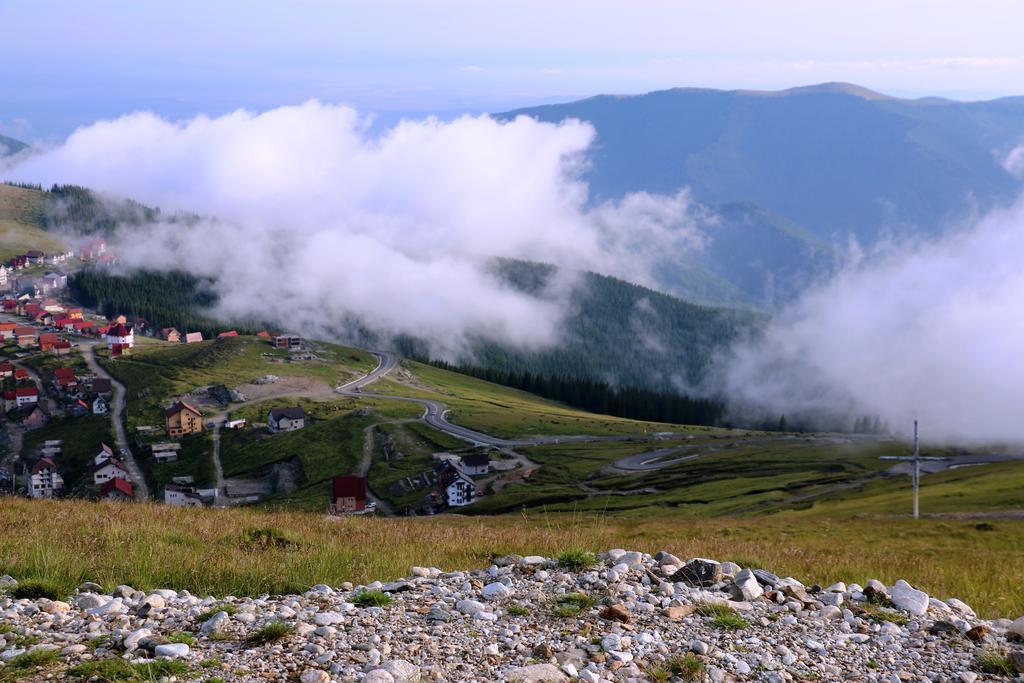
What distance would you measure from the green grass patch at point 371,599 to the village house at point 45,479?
15800 cm

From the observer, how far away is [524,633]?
11.5m

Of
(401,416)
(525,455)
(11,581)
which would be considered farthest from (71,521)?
(401,416)

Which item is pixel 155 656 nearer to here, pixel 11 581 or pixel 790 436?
pixel 11 581

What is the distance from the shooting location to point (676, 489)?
113438 millimetres

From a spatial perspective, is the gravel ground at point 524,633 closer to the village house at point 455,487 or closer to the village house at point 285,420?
the village house at point 455,487

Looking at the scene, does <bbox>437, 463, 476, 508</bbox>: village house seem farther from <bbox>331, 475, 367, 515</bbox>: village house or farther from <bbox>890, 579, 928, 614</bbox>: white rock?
<bbox>890, 579, 928, 614</bbox>: white rock

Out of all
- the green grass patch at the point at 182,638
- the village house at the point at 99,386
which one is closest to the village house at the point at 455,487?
the village house at the point at 99,386

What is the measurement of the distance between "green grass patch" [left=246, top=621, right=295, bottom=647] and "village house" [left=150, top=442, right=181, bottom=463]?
16258 cm

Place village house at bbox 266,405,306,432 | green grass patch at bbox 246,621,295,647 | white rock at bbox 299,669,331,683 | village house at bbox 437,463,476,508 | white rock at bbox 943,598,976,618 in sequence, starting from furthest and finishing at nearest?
village house at bbox 266,405,306,432, village house at bbox 437,463,476,508, white rock at bbox 943,598,976,618, green grass patch at bbox 246,621,295,647, white rock at bbox 299,669,331,683

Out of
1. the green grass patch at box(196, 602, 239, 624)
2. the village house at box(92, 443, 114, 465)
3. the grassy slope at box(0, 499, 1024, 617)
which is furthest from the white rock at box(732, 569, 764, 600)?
the village house at box(92, 443, 114, 465)

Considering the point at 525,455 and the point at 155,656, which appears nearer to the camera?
the point at 155,656

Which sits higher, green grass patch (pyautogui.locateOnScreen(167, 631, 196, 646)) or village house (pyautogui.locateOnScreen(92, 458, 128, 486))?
green grass patch (pyautogui.locateOnScreen(167, 631, 196, 646))

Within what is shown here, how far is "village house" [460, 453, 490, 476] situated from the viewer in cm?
13998

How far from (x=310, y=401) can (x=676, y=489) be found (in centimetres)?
10660
